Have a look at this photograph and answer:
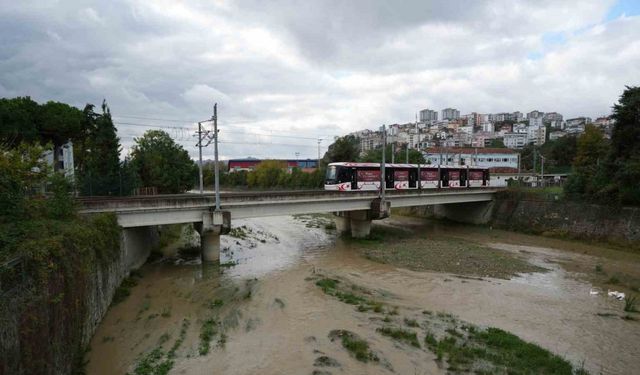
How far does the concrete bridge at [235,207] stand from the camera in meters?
22.9

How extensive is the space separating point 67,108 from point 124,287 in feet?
122

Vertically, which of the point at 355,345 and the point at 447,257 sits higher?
the point at 355,345

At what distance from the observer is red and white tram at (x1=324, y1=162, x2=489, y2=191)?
118 ft

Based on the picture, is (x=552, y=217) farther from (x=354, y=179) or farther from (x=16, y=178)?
(x=16, y=178)

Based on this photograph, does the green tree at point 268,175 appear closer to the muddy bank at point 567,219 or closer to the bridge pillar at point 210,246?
the muddy bank at point 567,219

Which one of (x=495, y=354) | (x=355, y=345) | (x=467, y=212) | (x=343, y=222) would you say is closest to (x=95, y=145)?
(x=343, y=222)

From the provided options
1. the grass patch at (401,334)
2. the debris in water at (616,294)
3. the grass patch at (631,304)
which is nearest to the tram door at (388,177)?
the debris in water at (616,294)

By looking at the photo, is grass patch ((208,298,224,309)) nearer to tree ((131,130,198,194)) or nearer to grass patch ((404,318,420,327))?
grass patch ((404,318,420,327))

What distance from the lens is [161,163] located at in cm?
5438

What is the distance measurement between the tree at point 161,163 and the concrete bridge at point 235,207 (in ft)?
79.5

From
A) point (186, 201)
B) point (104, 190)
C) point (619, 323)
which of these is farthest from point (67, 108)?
point (619, 323)

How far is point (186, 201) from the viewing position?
82.8 feet

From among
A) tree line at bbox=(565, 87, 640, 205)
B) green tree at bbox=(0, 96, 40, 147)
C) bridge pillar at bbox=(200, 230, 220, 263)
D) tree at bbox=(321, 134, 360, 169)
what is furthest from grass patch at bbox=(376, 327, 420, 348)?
tree at bbox=(321, 134, 360, 169)

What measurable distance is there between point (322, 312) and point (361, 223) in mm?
20498
